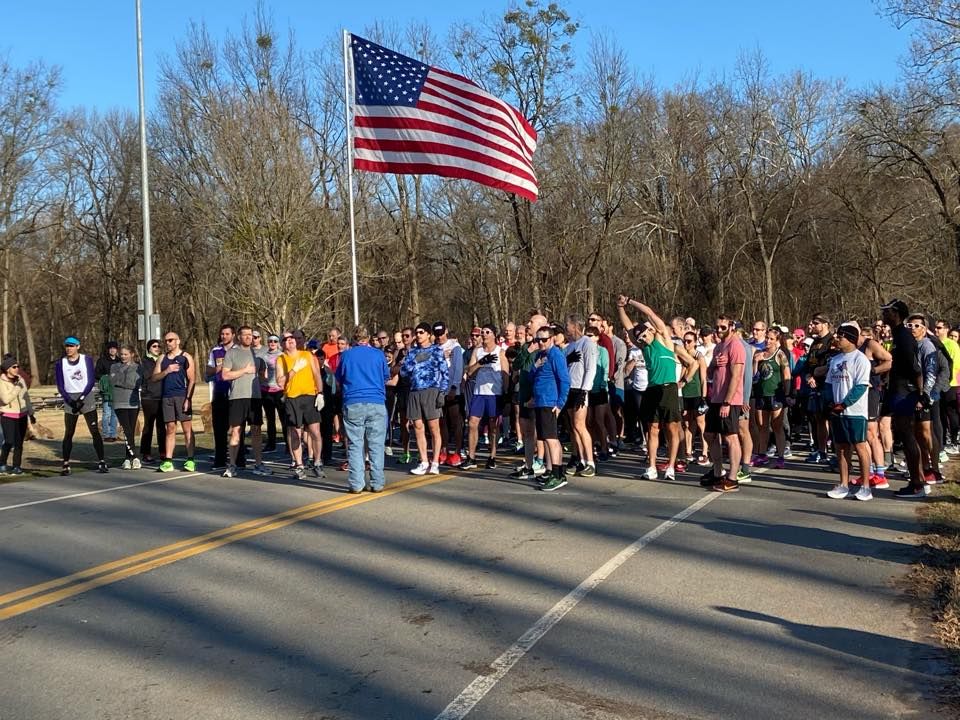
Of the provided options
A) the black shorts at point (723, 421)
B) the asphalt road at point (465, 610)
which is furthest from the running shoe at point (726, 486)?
the asphalt road at point (465, 610)

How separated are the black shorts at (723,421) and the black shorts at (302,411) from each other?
5.17 meters

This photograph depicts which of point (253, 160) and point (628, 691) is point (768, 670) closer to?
point (628, 691)

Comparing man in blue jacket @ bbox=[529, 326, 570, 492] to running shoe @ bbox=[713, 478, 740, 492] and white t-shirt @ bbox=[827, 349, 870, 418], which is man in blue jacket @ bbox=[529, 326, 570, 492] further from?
white t-shirt @ bbox=[827, 349, 870, 418]

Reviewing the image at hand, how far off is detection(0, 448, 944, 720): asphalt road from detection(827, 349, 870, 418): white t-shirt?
3.39 ft

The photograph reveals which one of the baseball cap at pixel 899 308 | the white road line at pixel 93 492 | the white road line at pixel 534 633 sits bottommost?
the white road line at pixel 534 633

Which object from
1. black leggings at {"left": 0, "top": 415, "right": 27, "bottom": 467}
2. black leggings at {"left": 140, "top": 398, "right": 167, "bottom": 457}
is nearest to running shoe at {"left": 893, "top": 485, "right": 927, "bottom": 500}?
black leggings at {"left": 140, "top": 398, "right": 167, "bottom": 457}

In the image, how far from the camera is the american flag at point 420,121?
17844 mm

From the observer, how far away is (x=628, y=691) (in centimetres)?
514

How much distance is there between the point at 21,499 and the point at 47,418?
20.6 m

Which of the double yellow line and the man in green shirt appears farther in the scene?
the man in green shirt

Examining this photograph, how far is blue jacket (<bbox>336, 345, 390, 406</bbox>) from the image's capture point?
12203mm

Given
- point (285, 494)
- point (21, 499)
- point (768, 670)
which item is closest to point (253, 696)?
point (768, 670)

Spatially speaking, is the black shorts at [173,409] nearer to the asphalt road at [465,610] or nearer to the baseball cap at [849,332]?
the asphalt road at [465,610]

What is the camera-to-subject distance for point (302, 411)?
13625mm
